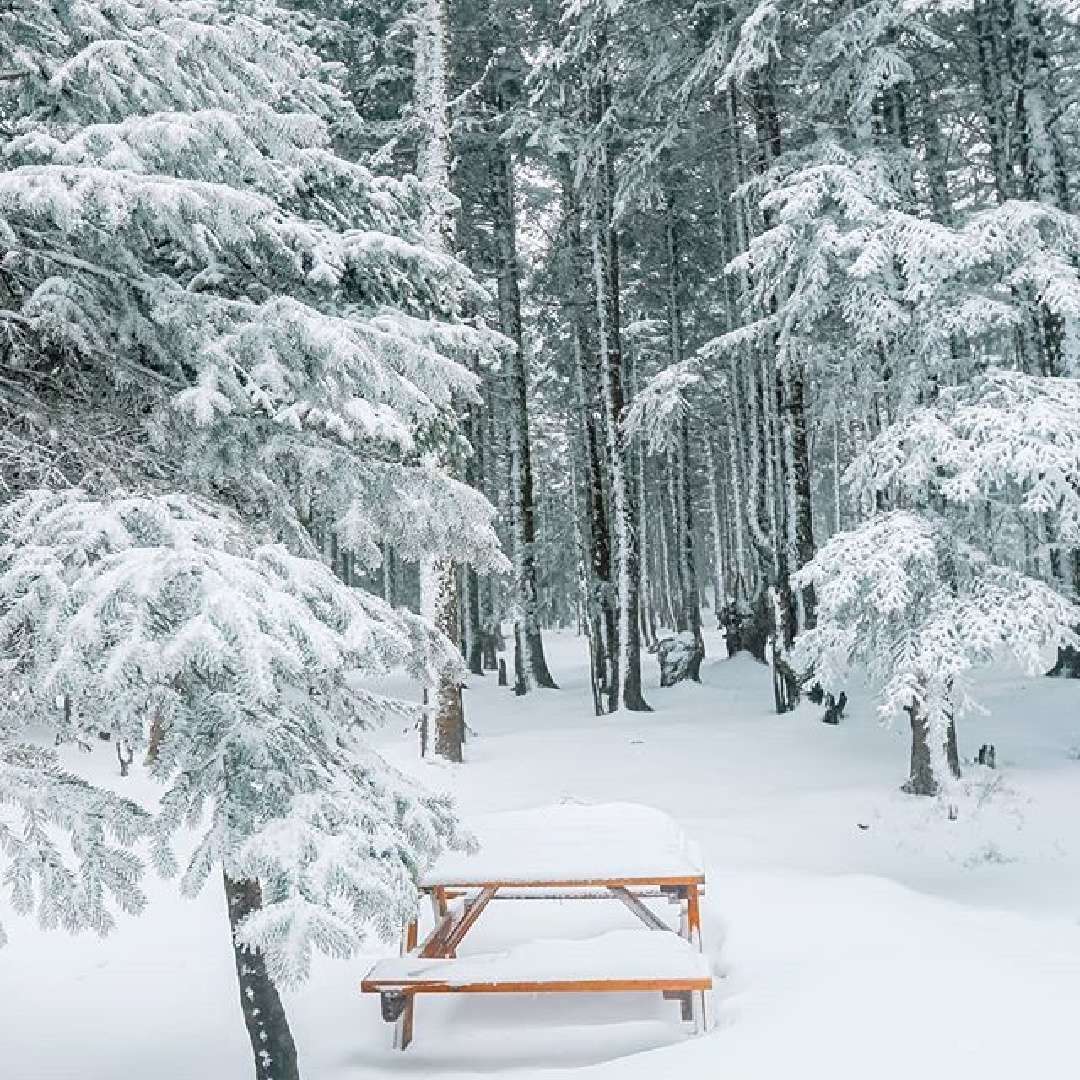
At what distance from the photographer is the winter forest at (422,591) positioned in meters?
3.87

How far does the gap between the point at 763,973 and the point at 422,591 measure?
25.5 ft

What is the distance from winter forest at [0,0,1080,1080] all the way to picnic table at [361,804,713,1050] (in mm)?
276

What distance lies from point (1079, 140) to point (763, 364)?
6.21 meters

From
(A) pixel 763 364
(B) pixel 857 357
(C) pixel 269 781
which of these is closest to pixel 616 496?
(A) pixel 763 364

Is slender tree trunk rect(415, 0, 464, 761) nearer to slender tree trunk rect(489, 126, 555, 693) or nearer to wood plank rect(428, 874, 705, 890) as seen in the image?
slender tree trunk rect(489, 126, 555, 693)

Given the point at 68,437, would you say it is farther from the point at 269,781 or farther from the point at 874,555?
the point at 874,555

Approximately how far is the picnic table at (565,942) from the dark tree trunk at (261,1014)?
0.64 m

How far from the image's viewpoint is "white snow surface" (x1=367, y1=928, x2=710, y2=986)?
5.37 m

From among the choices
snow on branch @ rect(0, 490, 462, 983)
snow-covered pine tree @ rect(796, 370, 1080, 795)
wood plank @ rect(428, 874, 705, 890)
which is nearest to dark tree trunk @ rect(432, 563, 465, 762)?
snow-covered pine tree @ rect(796, 370, 1080, 795)

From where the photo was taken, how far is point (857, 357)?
12.2m

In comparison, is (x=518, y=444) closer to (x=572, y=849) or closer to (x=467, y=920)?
(x=572, y=849)

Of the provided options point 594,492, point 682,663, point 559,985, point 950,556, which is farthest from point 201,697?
point 682,663

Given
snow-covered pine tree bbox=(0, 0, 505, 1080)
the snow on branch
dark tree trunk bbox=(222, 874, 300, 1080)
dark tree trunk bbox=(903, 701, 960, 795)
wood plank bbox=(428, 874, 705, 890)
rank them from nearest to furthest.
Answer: the snow on branch, snow-covered pine tree bbox=(0, 0, 505, 1080), dark tree trunk bbox=(222, 874, 300, 1080), wood plank bbox=(428, 874, 705, 890), dark tree trunk bbox=(903, 701, 960, 795)

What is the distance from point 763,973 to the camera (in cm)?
611
